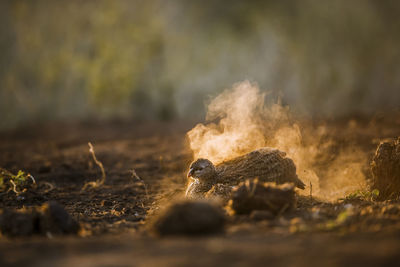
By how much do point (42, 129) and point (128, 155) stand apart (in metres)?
11.8

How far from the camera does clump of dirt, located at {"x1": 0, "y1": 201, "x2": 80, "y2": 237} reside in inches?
158

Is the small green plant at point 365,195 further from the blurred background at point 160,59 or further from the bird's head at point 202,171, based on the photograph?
the blurred background at point 160,59

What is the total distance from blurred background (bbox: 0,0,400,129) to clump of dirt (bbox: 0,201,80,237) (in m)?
19.2

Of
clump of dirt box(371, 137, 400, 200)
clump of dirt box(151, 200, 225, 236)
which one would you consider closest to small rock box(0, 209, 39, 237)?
clump of dirt box(151, 200, 225, 236)

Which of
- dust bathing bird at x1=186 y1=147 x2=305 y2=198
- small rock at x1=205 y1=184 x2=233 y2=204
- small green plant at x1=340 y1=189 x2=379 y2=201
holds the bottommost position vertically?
small green plant at x1=340 y1=189 x2=379 y2=201

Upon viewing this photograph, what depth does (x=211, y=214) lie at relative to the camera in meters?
3.42

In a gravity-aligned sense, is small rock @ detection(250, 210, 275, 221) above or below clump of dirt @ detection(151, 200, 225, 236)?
below

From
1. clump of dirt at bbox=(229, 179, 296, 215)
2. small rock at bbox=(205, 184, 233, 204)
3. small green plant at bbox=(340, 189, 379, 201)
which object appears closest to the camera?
clump of dirt at bbox=(229, 179, 296, 215)

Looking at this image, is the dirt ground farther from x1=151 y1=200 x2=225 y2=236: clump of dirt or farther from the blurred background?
the blurred background

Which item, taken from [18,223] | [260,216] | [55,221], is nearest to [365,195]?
[260,216]

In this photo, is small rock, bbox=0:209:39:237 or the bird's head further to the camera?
the bird's head

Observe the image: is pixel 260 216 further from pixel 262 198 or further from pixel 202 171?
pixel 202 171

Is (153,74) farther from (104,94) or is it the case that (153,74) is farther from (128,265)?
(128,265)

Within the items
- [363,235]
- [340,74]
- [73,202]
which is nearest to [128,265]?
[363,235]
